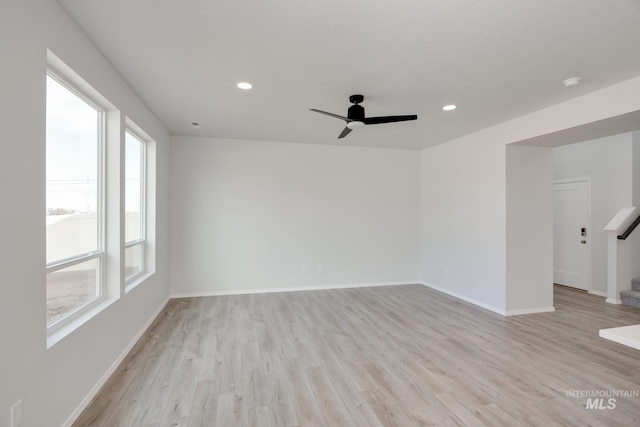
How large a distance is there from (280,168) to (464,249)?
3417 millimetres

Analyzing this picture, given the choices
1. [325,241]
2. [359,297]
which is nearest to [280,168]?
[325,241]

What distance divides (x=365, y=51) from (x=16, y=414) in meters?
3.02

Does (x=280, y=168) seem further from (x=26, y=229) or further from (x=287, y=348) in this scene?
(x=26, y=229)

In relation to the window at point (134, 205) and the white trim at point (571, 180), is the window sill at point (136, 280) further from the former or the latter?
the white trim at point (571, 180)

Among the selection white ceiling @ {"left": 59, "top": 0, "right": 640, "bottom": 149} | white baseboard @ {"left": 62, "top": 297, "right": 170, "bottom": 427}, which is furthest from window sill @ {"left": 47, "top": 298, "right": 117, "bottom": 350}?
white ceiling @ {"left": 59, "top": 0, "right": 640, "bottom": 149}

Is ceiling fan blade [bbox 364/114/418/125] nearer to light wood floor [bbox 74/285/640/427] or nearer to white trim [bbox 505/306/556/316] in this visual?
light wood floor [bbox 74/285/640/427]

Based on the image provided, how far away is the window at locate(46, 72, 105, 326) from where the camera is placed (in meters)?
1.91

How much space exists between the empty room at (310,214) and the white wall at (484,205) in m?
0.03

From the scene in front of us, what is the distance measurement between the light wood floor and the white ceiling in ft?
8.70

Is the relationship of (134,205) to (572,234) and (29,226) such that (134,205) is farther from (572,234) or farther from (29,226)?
(572,234)

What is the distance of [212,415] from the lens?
2.04 metres

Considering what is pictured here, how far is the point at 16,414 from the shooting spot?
1.44 meters

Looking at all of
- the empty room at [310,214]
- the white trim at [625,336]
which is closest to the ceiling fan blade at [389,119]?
the empty room at [310,214]

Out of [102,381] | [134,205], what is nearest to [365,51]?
[134,205]
